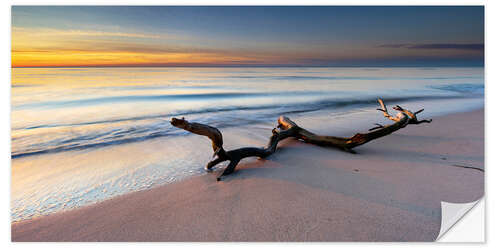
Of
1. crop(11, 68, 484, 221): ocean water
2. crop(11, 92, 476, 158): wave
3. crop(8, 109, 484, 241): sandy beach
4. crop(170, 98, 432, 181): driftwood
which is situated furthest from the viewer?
crop(11, 92, 476, 158): wave

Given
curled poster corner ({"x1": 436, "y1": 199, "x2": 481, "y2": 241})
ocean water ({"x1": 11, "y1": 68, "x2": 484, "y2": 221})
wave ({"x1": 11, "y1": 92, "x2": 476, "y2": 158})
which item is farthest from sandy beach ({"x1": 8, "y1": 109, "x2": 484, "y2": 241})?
wave ({"x1": 11, "y1": 92, "x2": 476, "y2": 158})

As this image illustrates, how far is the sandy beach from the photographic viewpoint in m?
1.51

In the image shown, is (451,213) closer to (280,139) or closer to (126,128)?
(280,139)

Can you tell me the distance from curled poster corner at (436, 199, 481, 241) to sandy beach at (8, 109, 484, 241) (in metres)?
0.04

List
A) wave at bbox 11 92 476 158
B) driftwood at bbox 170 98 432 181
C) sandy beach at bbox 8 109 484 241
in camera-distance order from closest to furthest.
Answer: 1. sandy beach at bbox 8 109 484 241
2. driftwood at bbox 170 98 432 181
3. wave at bbox 11 92 476 158

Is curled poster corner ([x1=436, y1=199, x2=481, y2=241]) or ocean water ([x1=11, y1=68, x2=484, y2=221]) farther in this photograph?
ocean water ([x1=11, y1=68, x2=484, y2=221])

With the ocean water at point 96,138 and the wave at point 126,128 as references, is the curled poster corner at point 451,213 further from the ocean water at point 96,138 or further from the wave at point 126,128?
the wave at point 126,128

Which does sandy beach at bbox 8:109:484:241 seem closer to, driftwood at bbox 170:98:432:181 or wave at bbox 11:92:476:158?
→ driftwood at bbox 170:98:432:181

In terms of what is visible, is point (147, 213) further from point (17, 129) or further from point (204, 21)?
point (17, 129)

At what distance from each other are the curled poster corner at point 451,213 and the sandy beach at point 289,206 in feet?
0.13

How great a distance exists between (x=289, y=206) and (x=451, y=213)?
1089 millimetres

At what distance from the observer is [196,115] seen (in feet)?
20.9

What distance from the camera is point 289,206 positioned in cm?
172

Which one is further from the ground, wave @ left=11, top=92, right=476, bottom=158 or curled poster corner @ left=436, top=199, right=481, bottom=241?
wave @ left=11, top=92, right=476, bottom=158
